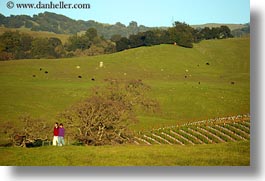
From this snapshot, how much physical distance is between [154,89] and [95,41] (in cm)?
748

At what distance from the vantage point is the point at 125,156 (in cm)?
1472

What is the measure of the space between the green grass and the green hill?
171 centimetres

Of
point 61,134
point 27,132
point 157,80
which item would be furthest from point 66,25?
point 61,134

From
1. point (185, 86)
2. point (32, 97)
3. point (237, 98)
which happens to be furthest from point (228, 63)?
point (32, 97)

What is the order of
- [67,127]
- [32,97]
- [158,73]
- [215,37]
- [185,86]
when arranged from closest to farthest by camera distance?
[67,127] → [32,97] → [185,86] → [158,73] → [215,37]

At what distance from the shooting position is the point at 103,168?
47.4ft

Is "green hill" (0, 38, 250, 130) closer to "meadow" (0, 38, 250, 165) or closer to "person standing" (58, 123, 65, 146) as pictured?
"meadow" (0, 38, 250, 165)

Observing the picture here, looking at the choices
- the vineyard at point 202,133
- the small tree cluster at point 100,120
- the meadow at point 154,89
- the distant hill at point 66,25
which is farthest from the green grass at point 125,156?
the distant hill at point 66,25

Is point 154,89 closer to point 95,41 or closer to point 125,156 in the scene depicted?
point 125,156

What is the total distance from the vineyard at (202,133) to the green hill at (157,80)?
13.0 inches

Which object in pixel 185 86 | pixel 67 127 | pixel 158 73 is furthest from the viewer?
pixel 158 73

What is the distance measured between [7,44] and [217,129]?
10.00m

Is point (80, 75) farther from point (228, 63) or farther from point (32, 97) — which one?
point (228, 63)

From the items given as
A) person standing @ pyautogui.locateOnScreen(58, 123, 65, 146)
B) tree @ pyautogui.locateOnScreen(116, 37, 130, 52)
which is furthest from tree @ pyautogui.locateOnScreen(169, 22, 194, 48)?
person standing @ pyautogui.locateOnScreen(58, 123, 65, 146)
